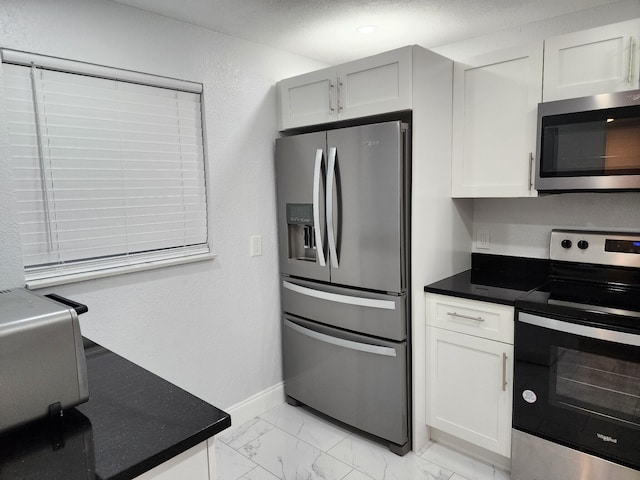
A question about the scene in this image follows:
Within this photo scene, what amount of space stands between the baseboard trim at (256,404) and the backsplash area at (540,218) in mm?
1581

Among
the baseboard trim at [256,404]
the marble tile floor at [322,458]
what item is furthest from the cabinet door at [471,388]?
the baseboard trim at [256,404]

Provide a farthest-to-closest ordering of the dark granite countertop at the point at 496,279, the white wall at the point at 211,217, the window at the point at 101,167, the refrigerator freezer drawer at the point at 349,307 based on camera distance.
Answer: the refrigerator freezer drawer at the point at 349,307
the dark granite countertop at the point at 496,279
the white wall at the point at 211,217
the window at the point at 101,167

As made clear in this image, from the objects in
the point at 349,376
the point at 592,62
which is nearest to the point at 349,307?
the point at 349,376

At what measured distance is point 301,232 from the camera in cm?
262

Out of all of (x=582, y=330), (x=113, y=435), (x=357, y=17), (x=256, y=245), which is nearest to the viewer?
(x=113, y=435)

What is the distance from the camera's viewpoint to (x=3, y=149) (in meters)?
1.39

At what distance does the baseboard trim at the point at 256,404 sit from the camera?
258 centimetres

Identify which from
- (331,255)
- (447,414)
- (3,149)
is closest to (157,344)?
(331,255)

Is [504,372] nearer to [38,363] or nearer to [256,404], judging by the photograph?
[256,404]

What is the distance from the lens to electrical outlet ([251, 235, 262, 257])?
258cm

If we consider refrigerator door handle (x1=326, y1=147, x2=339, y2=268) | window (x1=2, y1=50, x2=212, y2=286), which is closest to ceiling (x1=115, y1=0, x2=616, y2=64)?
window (x1=2, y1=50, x2=212, y2=286)

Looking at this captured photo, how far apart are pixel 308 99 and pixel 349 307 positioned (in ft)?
3.97

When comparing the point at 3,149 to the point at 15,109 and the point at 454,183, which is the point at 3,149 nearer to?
the point at 15,109

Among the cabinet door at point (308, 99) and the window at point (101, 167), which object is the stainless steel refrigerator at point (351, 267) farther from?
the window at point (101, 167)
